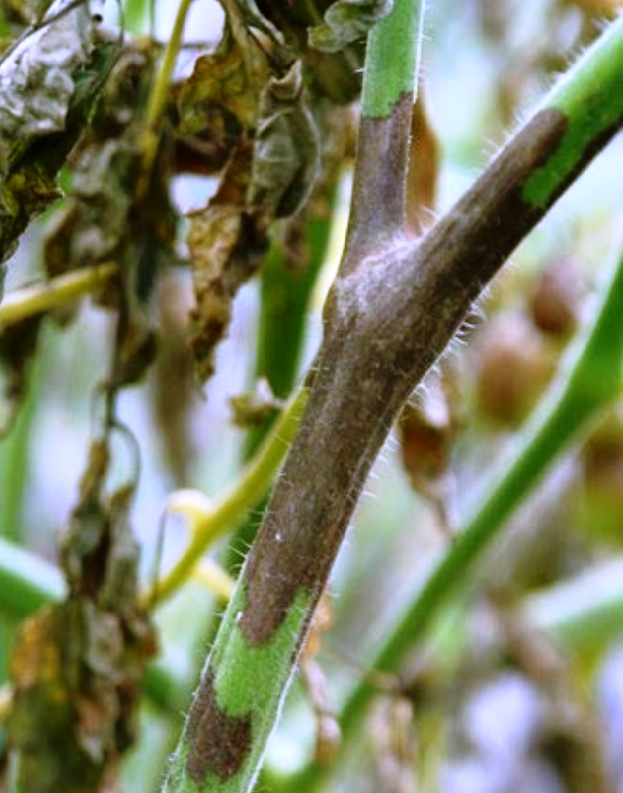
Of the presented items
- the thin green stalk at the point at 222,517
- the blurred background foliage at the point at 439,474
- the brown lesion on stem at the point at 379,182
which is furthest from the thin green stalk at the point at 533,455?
the brown lesion on stem at the point at 379,182

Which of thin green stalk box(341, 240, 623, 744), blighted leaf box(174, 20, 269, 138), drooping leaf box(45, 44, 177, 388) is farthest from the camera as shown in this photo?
thin green stalk box(341, 240, 623, 744)

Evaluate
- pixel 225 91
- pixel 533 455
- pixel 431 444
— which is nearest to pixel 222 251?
pixel 225 91

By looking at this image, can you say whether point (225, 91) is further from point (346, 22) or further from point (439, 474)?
point (439, 474)

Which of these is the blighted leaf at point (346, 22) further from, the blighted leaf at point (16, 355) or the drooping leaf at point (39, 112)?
the blighted leaf at point (16, 355)

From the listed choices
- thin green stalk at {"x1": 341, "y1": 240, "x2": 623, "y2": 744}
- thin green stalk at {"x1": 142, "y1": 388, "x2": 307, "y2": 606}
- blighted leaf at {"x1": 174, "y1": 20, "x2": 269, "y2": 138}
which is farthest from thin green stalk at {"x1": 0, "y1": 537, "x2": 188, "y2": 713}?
blighted leaf at {"x1": 174, "y1": 20, "x2": 269, "y2": 138}

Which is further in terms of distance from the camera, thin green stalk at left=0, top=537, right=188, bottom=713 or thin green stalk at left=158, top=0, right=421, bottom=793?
thin green stalk at left=0, top=537, right=188, bottom=713

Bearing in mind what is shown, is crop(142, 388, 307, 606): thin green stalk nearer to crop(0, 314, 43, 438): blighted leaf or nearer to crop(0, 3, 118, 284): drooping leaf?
crop(0, 314, 43, 438): blighted leaf

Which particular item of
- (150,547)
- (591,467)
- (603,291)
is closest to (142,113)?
(603,291)
